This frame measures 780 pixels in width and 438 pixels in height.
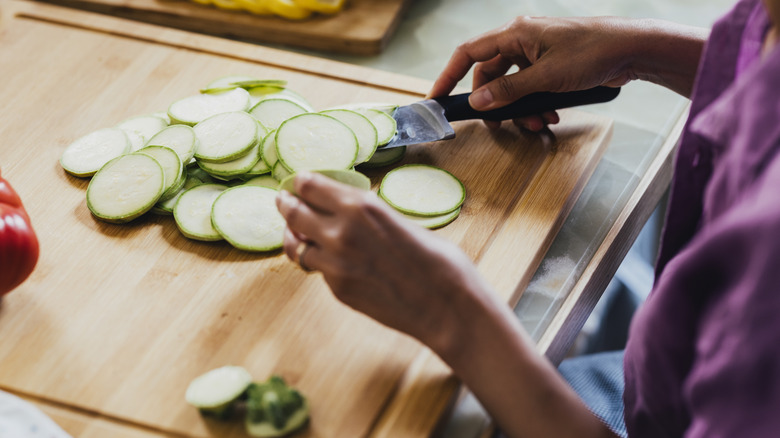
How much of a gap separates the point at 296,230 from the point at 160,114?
691 millimetres

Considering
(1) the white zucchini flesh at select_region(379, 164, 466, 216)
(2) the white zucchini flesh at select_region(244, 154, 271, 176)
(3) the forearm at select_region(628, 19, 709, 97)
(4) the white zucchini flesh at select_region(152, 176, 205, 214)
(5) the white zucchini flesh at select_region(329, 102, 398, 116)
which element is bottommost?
(1) the white zucchini flesh at select_region(379, 164, 466, 216)

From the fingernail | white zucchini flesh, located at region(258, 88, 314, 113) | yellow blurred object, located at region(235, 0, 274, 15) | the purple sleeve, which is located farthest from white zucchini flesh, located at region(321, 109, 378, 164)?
the purple sleeve

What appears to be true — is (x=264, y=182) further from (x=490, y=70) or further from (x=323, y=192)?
(x=490, y=70)

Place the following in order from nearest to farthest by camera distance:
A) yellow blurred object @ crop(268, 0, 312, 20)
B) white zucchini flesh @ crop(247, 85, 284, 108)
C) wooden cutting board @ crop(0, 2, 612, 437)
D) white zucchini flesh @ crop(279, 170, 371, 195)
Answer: wooden cutting board @ crop(0, 2, 612, 437)
white zucchini flesh @ crop(279, 170, 371, 195)
white zucchini flesh @ crop(247, 85, 284, 108)
yellow blurred object @ crop(268, 0, 312, 20)

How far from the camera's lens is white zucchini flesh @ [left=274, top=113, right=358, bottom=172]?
1468 millimetres

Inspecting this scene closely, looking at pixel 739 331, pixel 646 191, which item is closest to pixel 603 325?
pixel 646 191

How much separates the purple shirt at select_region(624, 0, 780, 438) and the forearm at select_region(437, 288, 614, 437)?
0.12 m

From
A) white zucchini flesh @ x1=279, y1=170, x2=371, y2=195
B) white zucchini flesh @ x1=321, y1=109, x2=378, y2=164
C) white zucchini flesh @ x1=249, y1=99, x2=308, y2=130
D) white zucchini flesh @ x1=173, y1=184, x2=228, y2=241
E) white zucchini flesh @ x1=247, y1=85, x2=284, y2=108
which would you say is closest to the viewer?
white zucchini flesh @ x1=279, y1=170, x2=371, y2=195

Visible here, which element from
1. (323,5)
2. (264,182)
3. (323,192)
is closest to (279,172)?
(264,182)

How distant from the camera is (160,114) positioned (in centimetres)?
166

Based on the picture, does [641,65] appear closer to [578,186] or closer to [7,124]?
[578,186]

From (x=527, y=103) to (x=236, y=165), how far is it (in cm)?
64

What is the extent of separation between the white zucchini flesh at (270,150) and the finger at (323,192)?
0.39m

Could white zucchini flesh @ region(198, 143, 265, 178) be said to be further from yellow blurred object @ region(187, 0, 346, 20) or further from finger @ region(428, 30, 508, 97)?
yellow blurred object @ region(187, 0, 346, 20)
